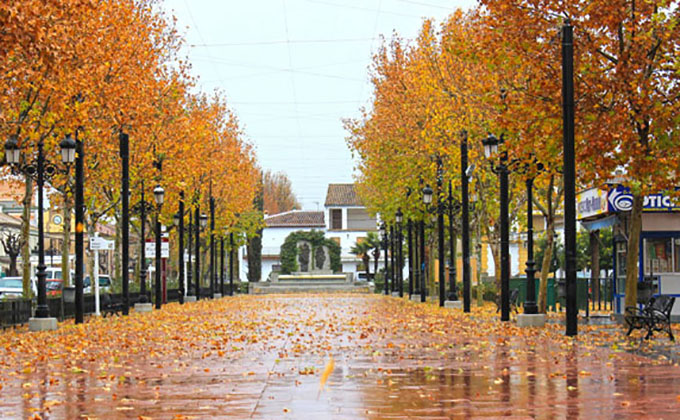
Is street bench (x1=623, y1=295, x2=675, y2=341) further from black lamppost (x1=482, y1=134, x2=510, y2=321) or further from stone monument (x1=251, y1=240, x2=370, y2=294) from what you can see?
stone monument (x1=251, y1=240, x2=370, y2=294)

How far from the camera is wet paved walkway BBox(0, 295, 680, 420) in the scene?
1046 cm

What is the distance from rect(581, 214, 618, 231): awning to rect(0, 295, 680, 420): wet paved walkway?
362 inches

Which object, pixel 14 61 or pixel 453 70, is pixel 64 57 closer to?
pixel 14 61

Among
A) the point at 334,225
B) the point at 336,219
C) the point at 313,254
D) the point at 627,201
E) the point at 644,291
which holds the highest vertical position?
the point at 336,219

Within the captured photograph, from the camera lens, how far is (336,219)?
11619cm

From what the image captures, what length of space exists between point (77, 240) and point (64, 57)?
20.9ft

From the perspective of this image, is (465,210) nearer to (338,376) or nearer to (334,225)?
(338,376)

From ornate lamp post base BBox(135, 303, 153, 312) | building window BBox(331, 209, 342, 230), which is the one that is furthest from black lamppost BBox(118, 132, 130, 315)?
building window BBox(331, 209, 342, 230)

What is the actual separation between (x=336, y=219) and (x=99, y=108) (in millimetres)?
84306

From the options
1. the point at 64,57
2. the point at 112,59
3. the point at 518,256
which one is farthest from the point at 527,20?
the point at 518,256

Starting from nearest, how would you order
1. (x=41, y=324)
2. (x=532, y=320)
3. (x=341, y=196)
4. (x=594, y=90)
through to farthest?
(x=594, y=90) < (x=532, y=320) < (x=41, y=324) < (x=341, y=196)

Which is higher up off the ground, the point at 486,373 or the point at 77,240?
the point at 77,240

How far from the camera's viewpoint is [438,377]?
13.4 m

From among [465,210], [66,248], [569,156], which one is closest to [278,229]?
[66,248]
